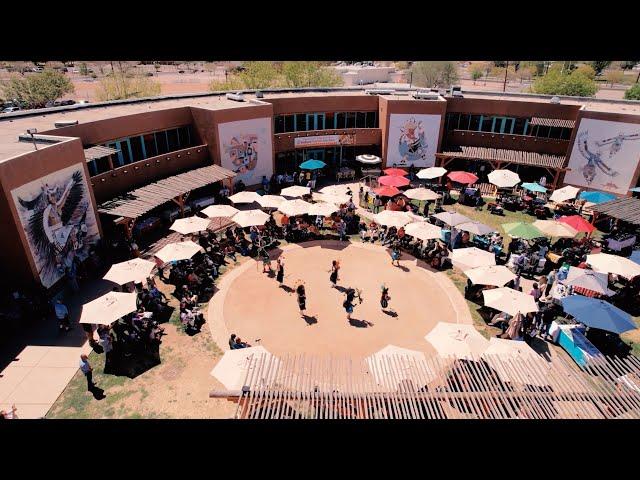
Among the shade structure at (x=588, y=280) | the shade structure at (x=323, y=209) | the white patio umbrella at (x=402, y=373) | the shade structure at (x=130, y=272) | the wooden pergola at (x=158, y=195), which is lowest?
the shade structure at (x=588, y=280)

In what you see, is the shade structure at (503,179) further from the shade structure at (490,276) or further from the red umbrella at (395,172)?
the shade structure at (490,276)

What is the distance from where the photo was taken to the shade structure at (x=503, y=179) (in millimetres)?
27484

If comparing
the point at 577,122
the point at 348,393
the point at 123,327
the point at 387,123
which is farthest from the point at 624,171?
the point at 123,327

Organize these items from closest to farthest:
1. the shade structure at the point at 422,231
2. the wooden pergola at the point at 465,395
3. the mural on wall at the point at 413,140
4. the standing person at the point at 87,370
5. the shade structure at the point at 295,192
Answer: the wooden pergola at the point at 465,395 < the standing person at the point at 87,370 < the shade structure at the point at 422,231 < the shade structure at the point at 295,192 < the mural on wall at the point at 413,140

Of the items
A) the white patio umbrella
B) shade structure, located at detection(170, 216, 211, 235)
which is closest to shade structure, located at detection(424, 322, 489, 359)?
the white patio umbrella

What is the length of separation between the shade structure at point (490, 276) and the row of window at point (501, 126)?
59.3 ft

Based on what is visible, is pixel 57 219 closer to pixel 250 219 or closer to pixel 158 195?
pixel 158 195

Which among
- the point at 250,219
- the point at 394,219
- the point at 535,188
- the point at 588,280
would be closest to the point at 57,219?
the point at 250,219

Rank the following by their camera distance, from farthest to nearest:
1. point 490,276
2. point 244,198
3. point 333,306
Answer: point 244,198
point 333,306
point 490,276

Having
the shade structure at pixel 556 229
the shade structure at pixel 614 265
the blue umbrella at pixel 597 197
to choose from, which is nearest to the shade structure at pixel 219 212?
the shade structure at pixel 556 229

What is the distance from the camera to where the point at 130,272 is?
56.4 ft

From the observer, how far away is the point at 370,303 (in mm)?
18094

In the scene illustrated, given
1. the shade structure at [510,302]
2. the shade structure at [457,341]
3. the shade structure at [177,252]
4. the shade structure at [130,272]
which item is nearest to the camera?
the shade structure at [457,341]

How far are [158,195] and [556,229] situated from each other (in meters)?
21.0
